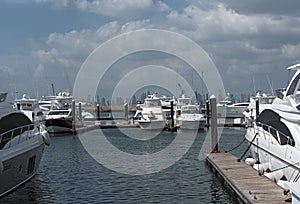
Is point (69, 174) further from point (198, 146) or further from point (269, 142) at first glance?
point (198, 146)

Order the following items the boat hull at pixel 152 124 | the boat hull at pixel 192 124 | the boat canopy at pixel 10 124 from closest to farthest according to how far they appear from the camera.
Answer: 1. the boat canopy at pixel 10 124
2. the boat hull at pixel 192 124
3. the boat hull at pixel 152 124

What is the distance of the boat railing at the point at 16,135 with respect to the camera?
60.6ft

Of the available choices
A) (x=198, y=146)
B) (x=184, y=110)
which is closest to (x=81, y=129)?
(x=184, y=110)

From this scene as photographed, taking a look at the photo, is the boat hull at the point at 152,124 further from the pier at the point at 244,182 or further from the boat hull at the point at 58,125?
the pier at the point at 244,182

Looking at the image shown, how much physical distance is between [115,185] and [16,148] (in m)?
5.32

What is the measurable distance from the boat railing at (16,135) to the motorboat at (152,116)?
113 ft

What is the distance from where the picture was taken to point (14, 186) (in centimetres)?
1942

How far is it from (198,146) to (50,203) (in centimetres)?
2233

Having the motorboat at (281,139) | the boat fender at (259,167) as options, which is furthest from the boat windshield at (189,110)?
the boat fender at (259,167)

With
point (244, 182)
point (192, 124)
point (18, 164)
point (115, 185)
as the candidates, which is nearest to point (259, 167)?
point (244, 182)

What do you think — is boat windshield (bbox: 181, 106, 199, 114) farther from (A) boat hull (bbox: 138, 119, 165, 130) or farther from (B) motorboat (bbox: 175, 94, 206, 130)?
(A) boat hull (bbox: 138, 119, 165, 130)

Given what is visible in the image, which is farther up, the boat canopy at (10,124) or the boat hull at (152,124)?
the boat canopy at (10,124)

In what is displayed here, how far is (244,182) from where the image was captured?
18.6 meters

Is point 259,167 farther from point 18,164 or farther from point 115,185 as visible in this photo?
point 18,164
